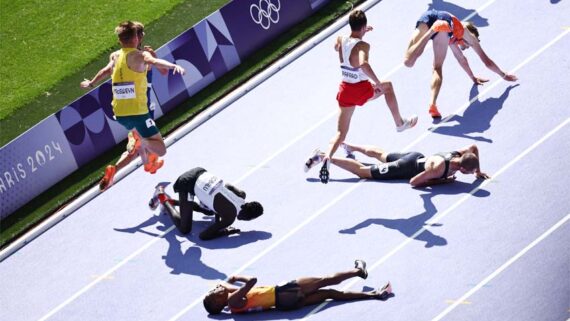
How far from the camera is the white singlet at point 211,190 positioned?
684 inches

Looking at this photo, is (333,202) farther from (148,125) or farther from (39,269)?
(39,269)

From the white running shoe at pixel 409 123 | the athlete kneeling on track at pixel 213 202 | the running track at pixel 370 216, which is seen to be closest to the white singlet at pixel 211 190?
the athlete kneeling on track at pixel 213 202

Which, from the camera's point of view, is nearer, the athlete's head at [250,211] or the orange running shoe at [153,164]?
the athlete's head at [250,211]

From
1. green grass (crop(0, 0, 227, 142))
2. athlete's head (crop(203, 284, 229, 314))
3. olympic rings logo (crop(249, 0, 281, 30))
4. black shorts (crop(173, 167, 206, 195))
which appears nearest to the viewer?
athlete's head (crop(203, 284, 229, 314))

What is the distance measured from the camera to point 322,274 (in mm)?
16516

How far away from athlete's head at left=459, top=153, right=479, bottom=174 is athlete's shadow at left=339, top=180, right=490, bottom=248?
421 millimetres

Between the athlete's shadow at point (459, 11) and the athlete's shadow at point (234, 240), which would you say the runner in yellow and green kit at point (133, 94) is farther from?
the athlete's shadow at point (459, 11)

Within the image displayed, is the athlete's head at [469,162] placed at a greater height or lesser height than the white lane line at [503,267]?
greater

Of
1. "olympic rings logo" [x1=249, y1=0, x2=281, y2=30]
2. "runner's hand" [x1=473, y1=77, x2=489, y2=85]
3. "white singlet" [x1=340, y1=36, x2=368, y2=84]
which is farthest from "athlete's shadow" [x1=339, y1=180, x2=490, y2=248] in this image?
"olympic rings logo" [x1=249, y1=0, x2=281, y2=30]

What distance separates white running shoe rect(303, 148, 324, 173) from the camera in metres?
17.9

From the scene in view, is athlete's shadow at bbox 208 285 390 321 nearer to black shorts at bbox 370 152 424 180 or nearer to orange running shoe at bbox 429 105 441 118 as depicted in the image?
black shorts at bbox 370 152 424 180

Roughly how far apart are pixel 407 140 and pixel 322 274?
3238 millimetres

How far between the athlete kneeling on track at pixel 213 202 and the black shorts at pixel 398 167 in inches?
71.3

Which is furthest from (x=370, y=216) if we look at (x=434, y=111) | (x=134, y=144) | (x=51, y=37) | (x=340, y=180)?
(x=51, y=37)
